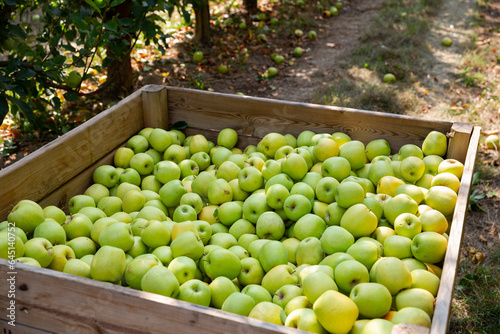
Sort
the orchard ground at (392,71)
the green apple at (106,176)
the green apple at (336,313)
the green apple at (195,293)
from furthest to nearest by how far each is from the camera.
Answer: the orchard ground at (392,71) < the green apple at (106,176) < the green apple at (195,293) < the green apple at (336,313)

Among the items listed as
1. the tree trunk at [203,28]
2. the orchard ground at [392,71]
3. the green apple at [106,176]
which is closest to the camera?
the green apple at [106,176]

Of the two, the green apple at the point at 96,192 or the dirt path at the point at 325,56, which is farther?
the dirt path at the point at 325,56

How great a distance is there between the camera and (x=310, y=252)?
220 centimetres

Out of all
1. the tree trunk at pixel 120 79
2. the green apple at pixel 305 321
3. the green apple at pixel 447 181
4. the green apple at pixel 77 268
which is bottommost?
the tree trunk at pixel 120 79

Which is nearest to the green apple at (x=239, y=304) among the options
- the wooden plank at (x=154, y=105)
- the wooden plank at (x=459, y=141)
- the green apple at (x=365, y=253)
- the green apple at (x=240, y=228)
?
the green apple at (x=365, y=253)

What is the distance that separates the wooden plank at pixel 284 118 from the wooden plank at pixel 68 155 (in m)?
0.37

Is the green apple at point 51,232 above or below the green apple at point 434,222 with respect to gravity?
below

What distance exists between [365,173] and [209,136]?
1.26 meters

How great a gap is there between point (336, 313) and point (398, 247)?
64 cm

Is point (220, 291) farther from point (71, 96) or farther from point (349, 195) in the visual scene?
point (71, 96)

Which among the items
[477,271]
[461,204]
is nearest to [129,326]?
[461,204]

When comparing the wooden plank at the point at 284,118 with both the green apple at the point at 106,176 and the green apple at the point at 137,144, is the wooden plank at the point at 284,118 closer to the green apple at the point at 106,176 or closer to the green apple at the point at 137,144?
the green apple at the point at 137,144

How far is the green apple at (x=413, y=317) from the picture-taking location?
1639 millimetres

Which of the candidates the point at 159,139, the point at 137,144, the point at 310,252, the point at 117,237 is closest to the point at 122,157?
the point at 137,144
